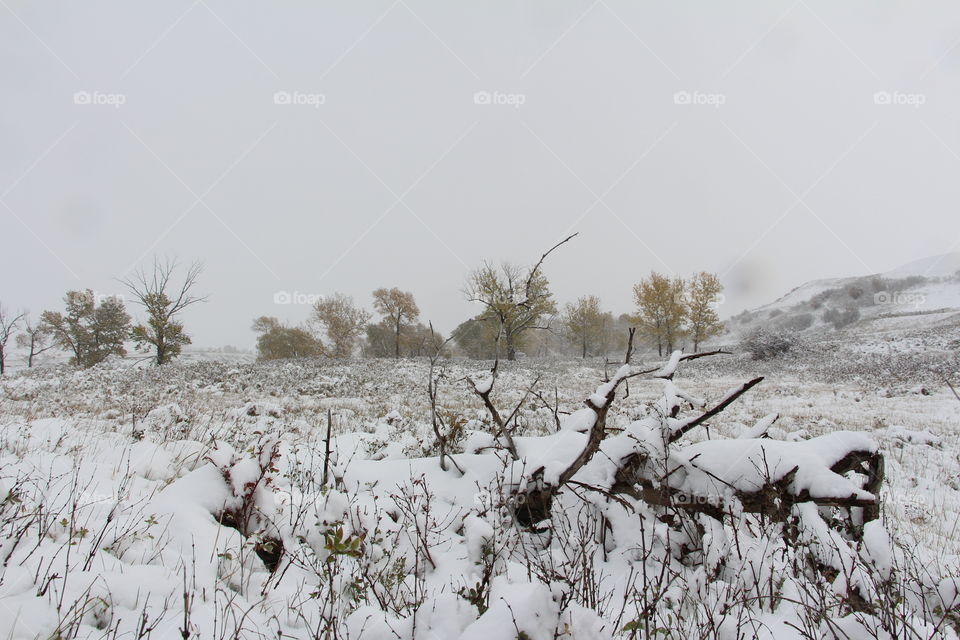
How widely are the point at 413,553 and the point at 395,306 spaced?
44645 millimetres

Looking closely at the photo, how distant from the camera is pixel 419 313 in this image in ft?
159

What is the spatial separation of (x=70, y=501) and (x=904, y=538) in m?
6.25

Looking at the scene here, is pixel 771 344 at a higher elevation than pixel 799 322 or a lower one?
lower

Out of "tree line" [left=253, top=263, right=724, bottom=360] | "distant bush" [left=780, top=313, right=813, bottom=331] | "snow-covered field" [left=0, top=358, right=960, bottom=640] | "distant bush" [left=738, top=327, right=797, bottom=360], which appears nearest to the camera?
"snow-covered field" [left=0, top=358, right=960, bottom=640]

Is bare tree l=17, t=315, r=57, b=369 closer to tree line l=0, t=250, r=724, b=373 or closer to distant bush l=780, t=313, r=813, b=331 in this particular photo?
tree line l=0, t=250, r=724, b=373

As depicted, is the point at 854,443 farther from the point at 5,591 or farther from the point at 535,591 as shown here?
the point at 5,591

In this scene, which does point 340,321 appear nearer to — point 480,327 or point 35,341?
point 480,327

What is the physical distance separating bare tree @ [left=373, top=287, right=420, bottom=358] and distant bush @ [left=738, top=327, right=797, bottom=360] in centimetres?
3446

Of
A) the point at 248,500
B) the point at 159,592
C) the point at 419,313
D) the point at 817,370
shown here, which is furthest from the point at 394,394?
the point at 419,313

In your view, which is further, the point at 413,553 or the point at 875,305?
the point at 875,305

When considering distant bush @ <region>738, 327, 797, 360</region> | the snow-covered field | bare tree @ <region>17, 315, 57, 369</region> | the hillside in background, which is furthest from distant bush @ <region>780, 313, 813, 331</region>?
bare tree @ <region>17, 315, 57, 369</region>

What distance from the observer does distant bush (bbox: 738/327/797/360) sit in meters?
26.0

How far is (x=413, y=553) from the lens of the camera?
267 centimetres

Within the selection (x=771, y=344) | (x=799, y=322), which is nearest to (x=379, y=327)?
(x=771, y=344)
